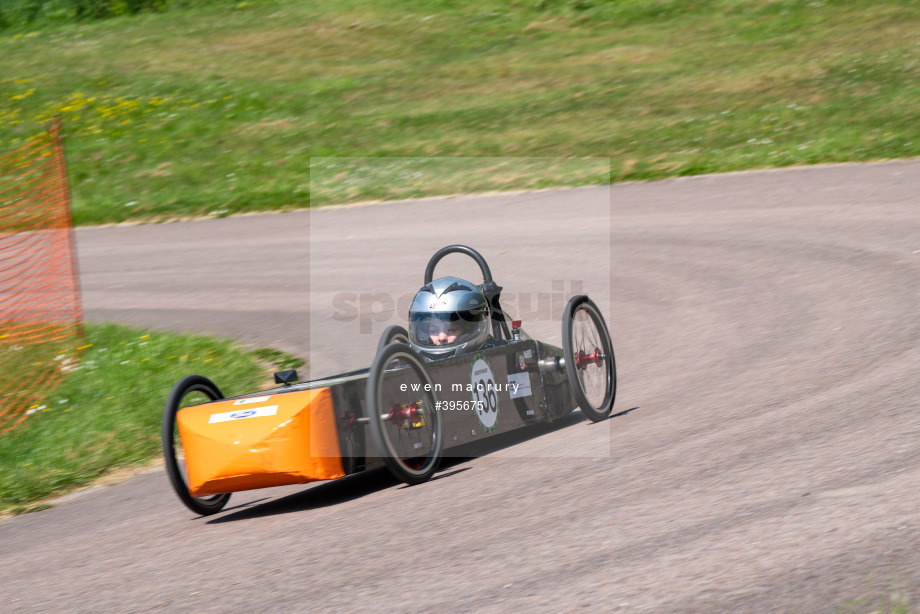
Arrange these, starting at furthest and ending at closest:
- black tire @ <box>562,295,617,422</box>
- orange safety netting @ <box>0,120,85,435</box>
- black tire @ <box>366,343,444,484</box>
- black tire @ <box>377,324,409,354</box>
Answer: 1. orange safety netting @ <box>0,120,85,435</box>
2. black tire @ <box>562,295,617,422</box>
3. black tire @ <box>377,324,409,354</box>
4. black tire @ <box>366,343,444,484</box>

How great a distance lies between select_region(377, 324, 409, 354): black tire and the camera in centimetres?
711

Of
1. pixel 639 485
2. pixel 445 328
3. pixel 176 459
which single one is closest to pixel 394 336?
pixel 445 328

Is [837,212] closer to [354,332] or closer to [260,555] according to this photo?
[354,332]

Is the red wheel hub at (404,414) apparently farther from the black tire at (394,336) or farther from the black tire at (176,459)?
the black tire at (176,459)

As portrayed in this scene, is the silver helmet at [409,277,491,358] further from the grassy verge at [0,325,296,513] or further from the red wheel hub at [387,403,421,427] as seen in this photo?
the grassy verge at [0,325,296,513]

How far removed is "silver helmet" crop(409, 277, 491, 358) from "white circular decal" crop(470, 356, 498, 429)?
0.59 ft

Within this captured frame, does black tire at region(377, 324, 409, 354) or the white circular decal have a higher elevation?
black tire at region(377, 324, 409, 354)

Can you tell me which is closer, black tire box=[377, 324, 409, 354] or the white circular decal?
black tire box=[377, 324, 409, 354]

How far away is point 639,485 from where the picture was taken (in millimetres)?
5891

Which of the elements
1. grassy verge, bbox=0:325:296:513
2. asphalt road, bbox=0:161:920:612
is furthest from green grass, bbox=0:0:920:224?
grassy verge, bbox=0:325:296:513

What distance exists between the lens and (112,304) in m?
16.0

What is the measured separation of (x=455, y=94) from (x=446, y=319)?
2022cm

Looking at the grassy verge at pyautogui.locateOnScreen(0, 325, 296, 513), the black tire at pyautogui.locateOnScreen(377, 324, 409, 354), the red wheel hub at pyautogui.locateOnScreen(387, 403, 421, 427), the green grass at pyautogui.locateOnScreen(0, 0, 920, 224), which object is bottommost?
the grassy verge at pyautogui.locateOnScreen(0, 325, 296, 513)

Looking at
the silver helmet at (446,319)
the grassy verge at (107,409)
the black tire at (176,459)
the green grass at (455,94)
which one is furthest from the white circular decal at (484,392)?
the green grass at (455,94)
